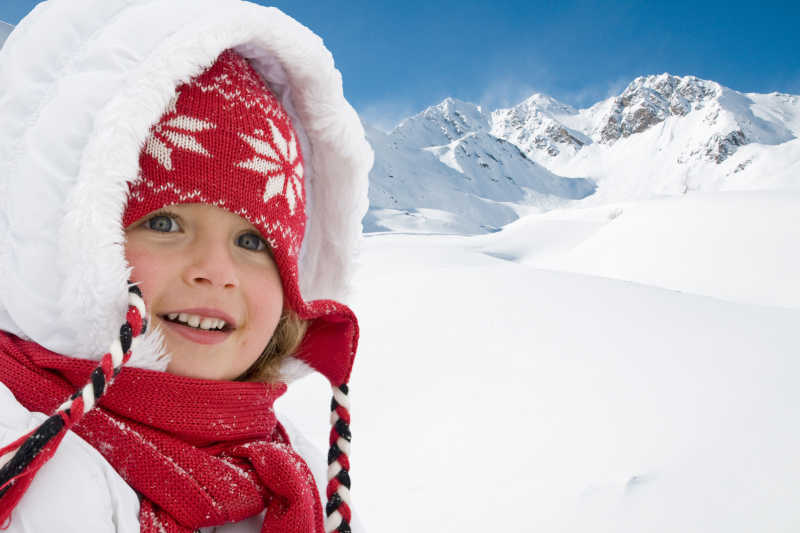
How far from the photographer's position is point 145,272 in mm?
753

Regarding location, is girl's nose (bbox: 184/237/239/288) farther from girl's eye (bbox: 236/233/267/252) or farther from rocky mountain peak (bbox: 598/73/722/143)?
rocky mountain peak (bbox: 598/73/722/143)

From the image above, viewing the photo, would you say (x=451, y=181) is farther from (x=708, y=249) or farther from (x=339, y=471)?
(x=339, y=471)

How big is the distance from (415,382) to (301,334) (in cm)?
101

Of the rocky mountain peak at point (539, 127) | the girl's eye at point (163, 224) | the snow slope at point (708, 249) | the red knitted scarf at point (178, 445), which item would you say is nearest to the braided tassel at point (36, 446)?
the red knitted scarf at point (178, 445)

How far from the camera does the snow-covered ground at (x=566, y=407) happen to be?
1243 mm

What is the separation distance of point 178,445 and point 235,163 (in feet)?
1.53

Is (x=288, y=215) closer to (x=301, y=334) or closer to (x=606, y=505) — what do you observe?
(x=301, y=334)

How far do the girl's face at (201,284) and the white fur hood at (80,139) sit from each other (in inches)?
1.8

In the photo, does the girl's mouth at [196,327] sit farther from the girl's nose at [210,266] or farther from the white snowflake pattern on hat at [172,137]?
the white snowflake pattern on hat at [172,137]

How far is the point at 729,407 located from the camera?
1.53 meters

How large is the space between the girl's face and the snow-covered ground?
29.9 inches

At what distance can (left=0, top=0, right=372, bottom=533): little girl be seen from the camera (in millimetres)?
663

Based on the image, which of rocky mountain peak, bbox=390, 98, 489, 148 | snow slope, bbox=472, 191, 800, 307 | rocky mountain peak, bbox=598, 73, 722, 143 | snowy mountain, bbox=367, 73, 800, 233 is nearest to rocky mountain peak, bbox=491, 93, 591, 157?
snowy mountain, bbox=367, 73, 800, 233

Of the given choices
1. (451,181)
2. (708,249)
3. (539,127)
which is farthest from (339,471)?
(539,127)
